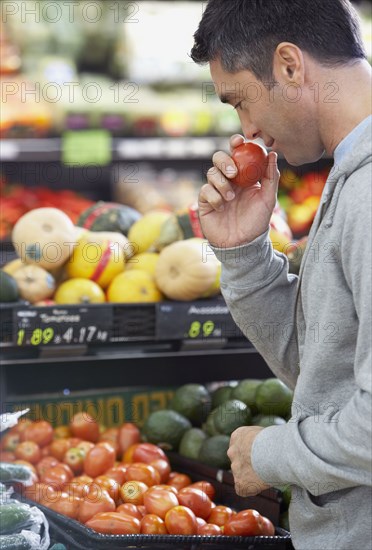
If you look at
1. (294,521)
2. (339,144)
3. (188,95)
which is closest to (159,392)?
(294,521)

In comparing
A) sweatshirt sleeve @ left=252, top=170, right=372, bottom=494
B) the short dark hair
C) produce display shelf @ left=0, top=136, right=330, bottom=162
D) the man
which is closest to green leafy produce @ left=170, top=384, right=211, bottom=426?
the man

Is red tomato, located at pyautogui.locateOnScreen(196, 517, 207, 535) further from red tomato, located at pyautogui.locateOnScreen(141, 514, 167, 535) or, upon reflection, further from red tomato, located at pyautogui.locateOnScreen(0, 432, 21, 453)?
red tomato, located at pyautogui.locateOnScreen(0, 432, 21, 453)

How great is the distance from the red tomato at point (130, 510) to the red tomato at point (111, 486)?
72 millimetres

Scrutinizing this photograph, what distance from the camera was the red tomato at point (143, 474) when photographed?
2158 mm

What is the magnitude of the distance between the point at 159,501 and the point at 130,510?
69 millimetres

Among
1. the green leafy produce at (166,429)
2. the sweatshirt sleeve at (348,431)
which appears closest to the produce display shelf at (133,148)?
the green leafy produce at (166,429)

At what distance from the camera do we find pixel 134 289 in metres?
2.49

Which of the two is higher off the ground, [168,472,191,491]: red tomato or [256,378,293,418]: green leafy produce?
[256,378,293,418]: green leafy produce

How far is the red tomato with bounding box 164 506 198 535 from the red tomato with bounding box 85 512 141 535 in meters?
0.08

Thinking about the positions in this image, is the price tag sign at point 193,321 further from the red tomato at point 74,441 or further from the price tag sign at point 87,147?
the price tag sign at point 87,147

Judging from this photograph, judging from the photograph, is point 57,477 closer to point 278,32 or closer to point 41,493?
point 41,493

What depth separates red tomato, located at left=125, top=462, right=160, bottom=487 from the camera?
2.16 m

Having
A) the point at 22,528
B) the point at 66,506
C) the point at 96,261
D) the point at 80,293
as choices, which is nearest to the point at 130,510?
A: the point at 66,506

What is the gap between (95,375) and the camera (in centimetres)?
255
